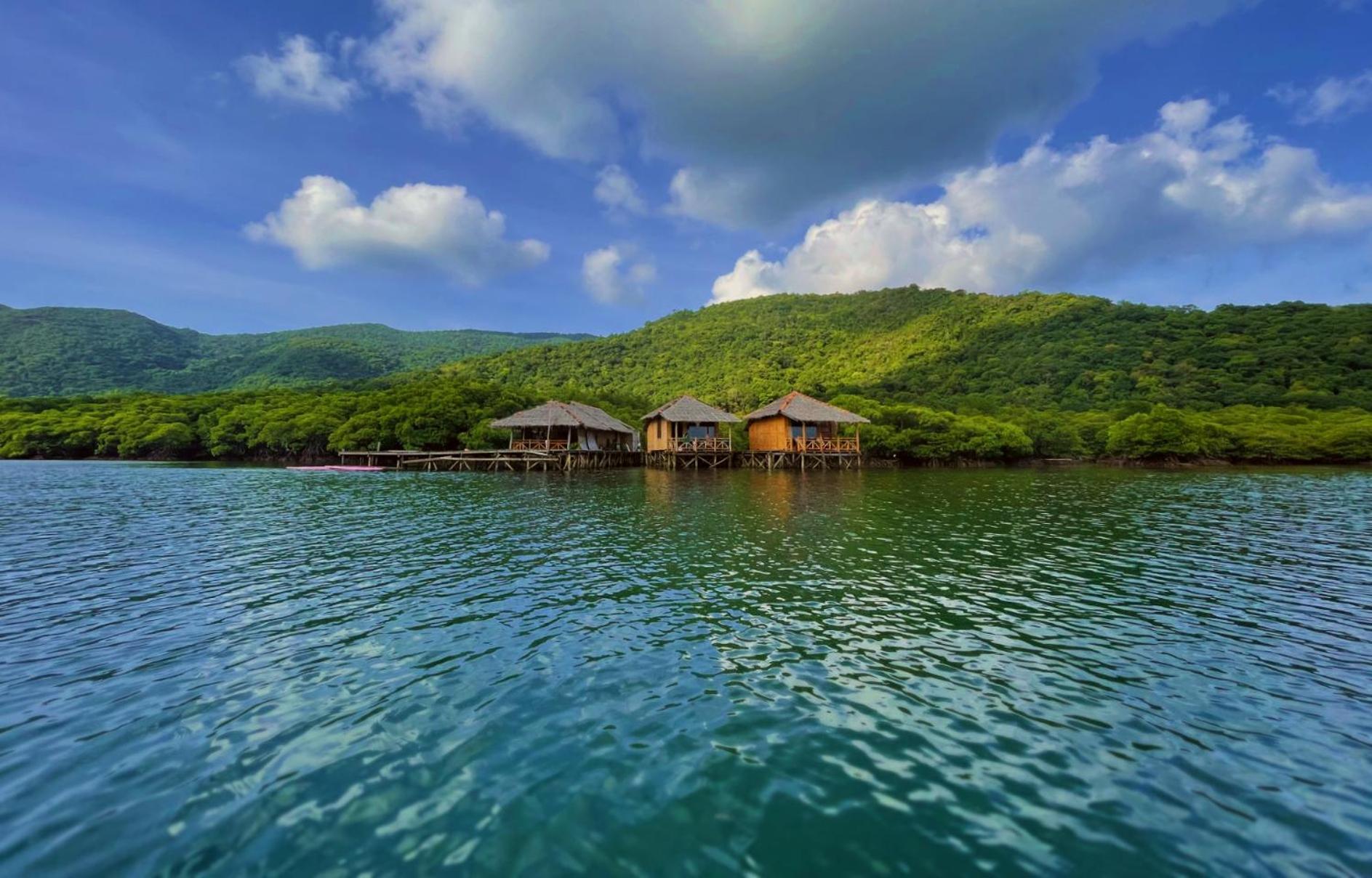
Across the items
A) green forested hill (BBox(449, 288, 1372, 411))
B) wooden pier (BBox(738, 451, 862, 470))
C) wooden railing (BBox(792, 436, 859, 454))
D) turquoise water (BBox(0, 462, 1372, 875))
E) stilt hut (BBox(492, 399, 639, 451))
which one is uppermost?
green forested hill (BBox(449, 288, 1372, 411))

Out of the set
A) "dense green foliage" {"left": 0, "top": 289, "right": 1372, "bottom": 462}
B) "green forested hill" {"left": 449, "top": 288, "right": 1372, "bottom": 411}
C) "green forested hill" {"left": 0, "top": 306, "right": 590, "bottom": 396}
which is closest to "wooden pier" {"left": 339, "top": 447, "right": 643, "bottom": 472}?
"dense green foliage" {"left": 0, "top": 289, "right": 1372, "bottom": 462}

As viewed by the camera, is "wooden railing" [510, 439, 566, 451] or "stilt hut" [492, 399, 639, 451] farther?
"wooden railing" [510, 439, 566, 451]

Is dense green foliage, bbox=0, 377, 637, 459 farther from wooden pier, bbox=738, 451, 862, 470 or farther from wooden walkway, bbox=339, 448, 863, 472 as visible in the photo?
wooden pier, bbox=738, 451, 862, 470

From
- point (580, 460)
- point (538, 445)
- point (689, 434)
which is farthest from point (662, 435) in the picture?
point (538, 445)

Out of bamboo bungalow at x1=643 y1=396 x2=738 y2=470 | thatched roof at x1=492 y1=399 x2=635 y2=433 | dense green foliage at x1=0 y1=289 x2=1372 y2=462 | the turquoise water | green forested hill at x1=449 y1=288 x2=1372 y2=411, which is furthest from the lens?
green forested hill at x1=449 y1=288 x2=1372 y2=411

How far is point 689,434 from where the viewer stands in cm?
4666

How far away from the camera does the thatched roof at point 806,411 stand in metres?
43.1

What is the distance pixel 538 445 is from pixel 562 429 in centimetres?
270

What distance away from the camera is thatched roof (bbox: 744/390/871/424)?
43.1m

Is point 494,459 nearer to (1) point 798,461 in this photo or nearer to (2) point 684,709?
(1) point 798,461

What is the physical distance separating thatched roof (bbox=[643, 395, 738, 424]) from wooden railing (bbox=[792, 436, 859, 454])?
5.50 metres

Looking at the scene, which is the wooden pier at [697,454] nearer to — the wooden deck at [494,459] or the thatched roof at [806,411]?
the thatched roof at [806,411]

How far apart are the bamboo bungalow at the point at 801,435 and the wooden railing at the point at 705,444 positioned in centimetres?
242

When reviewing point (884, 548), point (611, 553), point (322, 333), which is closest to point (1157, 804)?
point (884, 548)
